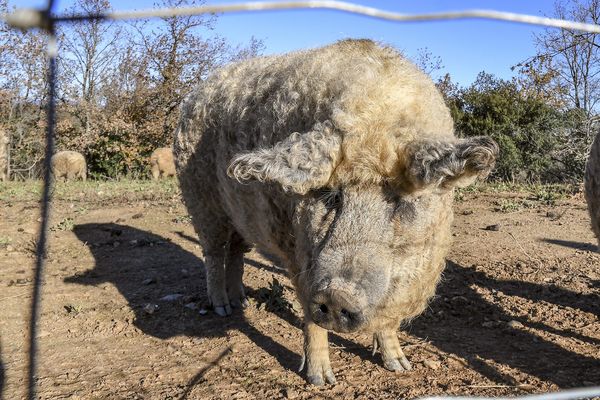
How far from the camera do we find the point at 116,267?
6984 mm

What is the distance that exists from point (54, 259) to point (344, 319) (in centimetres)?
564

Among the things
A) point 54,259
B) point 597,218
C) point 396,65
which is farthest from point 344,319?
point 54,259

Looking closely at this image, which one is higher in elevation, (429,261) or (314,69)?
(314,69)

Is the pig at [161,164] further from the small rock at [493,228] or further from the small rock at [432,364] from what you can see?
the small rock at [432,364]

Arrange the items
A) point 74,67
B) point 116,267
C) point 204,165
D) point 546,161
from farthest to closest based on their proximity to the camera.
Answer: point 74,67 → point 546,161 → point 116,267 → point 204,165

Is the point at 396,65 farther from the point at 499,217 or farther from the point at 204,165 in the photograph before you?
the point at 499,217

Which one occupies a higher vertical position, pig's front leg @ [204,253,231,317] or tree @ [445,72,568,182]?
tree @ [445,72,568,182]

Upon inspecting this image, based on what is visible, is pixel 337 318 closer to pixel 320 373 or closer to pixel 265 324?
pixel 320 373

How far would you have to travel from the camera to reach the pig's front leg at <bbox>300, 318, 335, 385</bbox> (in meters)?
3.91

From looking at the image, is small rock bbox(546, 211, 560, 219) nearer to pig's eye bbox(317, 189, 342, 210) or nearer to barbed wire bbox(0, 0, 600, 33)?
pig's eye bbox(317, 189, 342, 210)

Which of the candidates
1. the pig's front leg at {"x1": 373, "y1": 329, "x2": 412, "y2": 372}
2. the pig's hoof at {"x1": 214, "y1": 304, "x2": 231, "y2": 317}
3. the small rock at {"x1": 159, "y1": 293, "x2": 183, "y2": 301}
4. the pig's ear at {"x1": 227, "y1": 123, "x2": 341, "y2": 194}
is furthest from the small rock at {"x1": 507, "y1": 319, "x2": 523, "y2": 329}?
the small rock at {"x1": 159, "y1": 293, "x2": 183, "y2": 301}

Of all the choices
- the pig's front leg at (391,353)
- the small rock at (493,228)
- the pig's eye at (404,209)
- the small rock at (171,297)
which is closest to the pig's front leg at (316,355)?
the pig's front leg at (391,353)

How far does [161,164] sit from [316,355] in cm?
1876

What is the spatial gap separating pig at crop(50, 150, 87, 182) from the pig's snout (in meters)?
19.8
